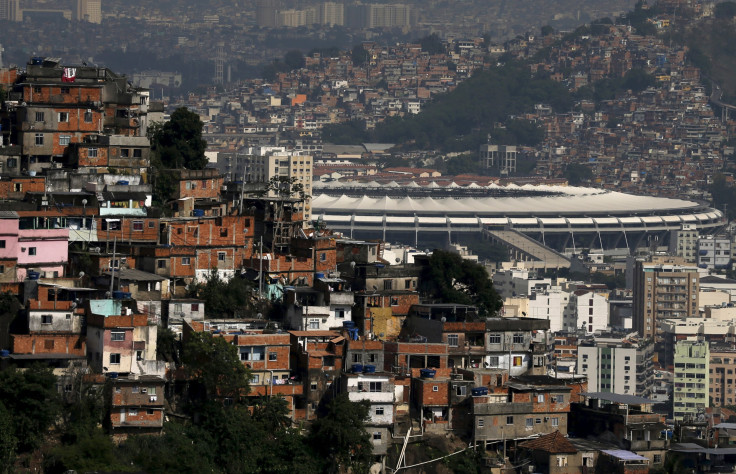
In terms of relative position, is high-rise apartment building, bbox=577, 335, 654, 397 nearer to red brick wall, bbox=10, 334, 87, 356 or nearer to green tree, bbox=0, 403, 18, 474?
red brick wall, bbox=10, 334, 87, 356

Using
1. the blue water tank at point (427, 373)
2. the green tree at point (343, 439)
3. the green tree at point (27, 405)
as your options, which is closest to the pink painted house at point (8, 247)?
the green tree at point (27, 405)

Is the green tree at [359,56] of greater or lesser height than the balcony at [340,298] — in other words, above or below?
above

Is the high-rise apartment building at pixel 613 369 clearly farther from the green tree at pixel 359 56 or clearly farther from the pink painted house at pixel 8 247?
the green tree at pixel 359 56

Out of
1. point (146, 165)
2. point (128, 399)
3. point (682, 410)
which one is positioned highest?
point (146, 165)

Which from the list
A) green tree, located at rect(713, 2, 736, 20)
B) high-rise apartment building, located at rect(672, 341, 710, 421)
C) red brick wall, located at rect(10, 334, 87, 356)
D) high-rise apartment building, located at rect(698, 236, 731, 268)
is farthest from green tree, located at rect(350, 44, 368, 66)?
red brick wall, located at rect(10, 334, 87, 356)

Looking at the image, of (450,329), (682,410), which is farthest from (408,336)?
(682,410)

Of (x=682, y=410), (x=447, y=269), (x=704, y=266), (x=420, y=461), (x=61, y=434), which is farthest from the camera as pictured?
(x=704, y=266)

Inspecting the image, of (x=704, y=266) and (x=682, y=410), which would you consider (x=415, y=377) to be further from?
(x=704, y=266)
